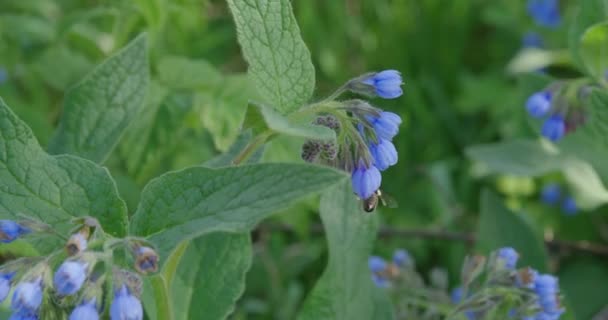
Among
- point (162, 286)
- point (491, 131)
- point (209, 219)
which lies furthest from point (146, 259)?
point (491, 131)

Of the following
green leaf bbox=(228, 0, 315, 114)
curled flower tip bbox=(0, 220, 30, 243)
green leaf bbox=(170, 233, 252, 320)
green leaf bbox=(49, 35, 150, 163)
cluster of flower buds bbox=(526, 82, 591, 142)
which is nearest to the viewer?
curled flower tip bbox=(0, 220, 30, 243)

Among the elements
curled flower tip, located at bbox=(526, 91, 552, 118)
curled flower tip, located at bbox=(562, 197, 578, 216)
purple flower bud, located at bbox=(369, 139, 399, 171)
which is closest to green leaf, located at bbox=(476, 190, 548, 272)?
curled flower tip, located at bbox=(526, 91, 552, 118)

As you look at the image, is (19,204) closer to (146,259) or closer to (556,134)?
(146,259)

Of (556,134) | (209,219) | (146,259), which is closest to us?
(146,259)

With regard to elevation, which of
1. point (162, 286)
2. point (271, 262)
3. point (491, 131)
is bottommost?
point (491, 131)

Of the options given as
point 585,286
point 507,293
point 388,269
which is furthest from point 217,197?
point 585,286

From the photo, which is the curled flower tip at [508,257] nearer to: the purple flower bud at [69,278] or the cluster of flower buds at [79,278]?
the cluster of flower buds at [79,278]

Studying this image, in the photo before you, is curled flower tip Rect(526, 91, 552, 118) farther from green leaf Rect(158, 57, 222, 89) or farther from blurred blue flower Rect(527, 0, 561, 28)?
blurred blue flower Rect(527, 0, 561, 28)
